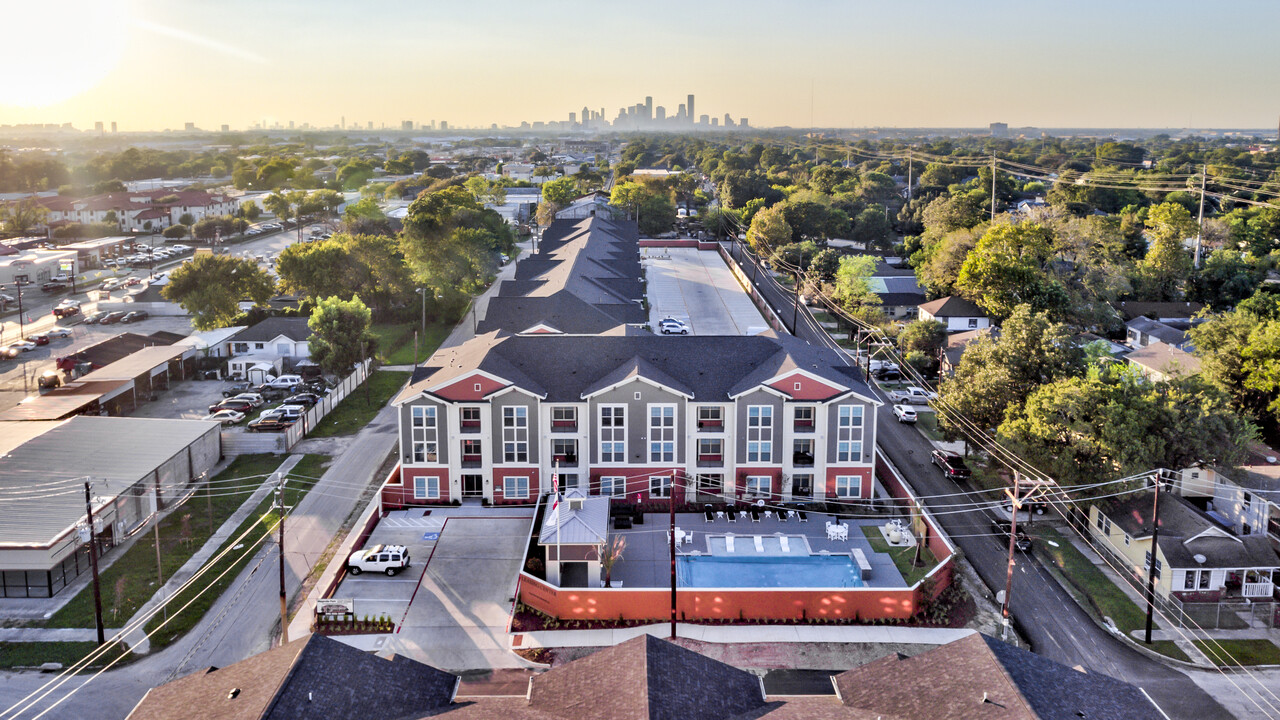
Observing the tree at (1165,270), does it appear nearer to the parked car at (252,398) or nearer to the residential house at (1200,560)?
the residential house at (1200,560)

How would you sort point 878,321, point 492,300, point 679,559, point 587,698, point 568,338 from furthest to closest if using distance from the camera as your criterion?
point 878,321 < point 492,300 < point 568,338 < point 679,559 < point 587,698

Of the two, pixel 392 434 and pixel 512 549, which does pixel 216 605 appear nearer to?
pixel 512 549

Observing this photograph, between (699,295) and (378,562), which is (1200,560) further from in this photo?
(699,295)

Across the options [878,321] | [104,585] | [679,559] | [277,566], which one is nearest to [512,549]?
[679,559]

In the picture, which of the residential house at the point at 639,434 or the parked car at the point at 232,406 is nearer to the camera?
the residential house at the point at 639,434

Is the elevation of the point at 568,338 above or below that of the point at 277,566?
above

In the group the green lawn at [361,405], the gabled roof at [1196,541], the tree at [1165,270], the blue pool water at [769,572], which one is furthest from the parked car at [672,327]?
the tree at [1165,270]
